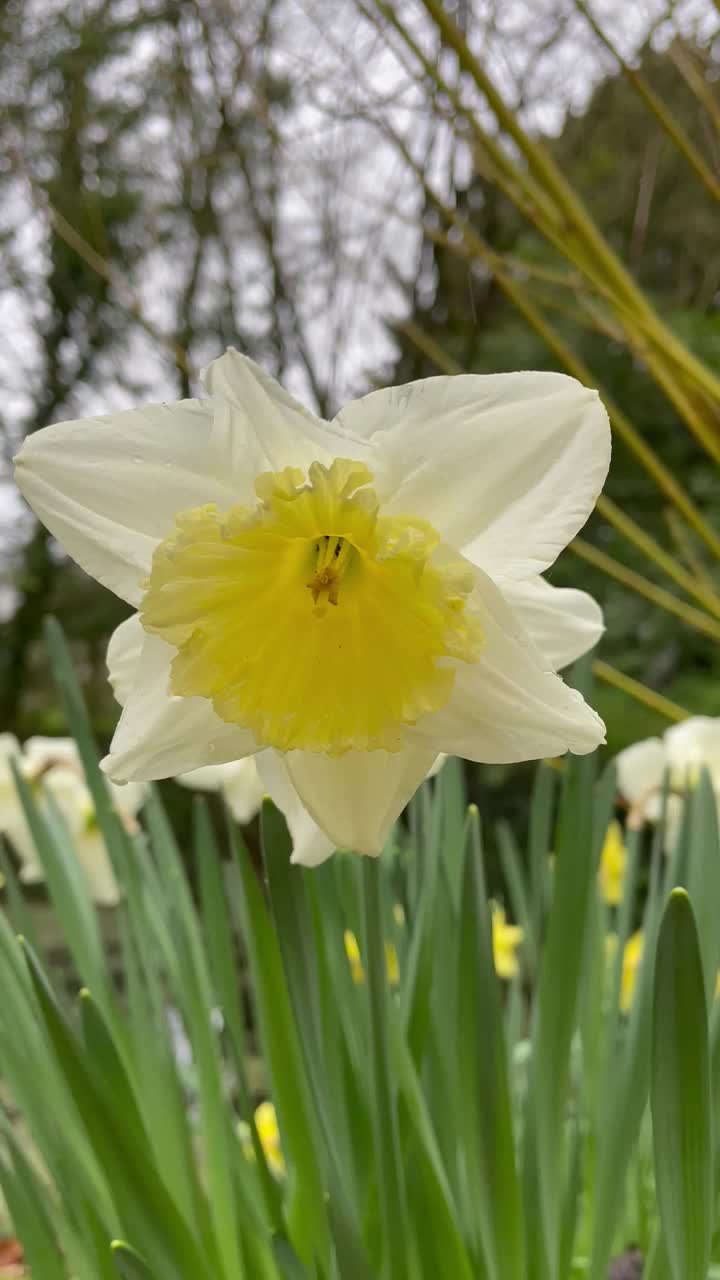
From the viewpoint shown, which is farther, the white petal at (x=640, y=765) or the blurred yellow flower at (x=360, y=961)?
the white petal at (x=640, y=765)

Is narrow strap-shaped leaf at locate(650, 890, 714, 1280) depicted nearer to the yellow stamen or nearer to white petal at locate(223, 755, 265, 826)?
the yellow stamen

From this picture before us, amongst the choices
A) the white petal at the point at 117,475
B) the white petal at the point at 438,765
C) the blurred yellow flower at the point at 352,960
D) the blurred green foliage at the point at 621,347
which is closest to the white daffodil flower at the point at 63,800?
the blurred yellow flower at the point at 352,960

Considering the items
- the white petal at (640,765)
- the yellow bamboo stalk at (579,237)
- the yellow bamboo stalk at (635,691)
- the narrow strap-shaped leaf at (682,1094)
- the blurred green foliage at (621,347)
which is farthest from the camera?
the blurred green foliage at (621,347)

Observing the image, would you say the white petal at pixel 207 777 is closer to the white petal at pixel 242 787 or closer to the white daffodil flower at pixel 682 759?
the white petal at pixel 242 787

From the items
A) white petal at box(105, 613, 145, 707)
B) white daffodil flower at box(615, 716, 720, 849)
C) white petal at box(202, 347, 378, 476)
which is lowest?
white daffodil flower at box(615, 716, 720, 849)

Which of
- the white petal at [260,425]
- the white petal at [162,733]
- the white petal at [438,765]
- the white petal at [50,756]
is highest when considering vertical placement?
the white petal at [260,425]

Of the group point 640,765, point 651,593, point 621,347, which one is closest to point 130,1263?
point 651,593

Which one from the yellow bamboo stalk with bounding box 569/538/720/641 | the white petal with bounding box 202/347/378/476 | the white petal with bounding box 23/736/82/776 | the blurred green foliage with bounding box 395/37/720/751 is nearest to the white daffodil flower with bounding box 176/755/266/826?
the white petal with bounding box 23/736/82/776

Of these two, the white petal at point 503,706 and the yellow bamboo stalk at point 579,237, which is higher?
the yellow bamboo stalk at point 579,237

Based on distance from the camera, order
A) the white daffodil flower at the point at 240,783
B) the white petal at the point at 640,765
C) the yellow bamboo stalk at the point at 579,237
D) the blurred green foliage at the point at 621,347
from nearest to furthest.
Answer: the yellow bamboo stalk at the point at 579,237 < the white daffodil flower at the point at 240,783 < the white petal at the point at 640,765 < the blurred green foliage at the point at 621,347

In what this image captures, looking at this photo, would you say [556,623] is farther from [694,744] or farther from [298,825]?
[694,744]
